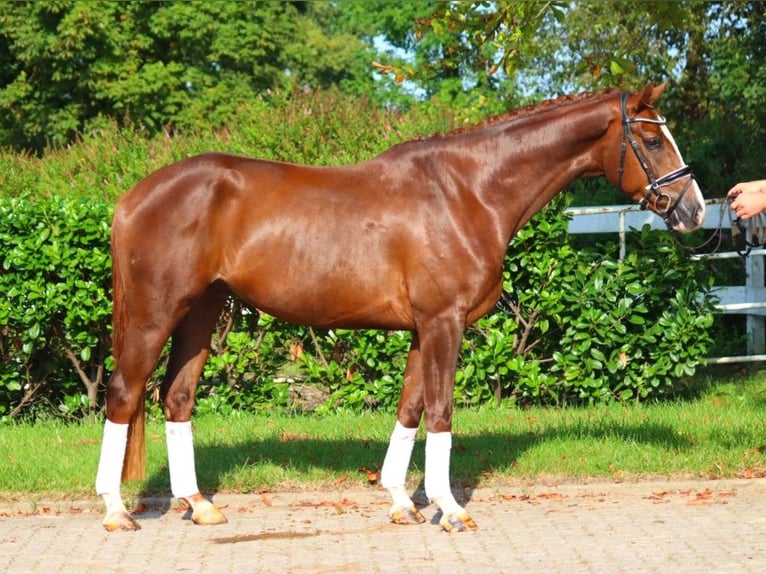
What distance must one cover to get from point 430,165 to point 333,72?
38273 mm

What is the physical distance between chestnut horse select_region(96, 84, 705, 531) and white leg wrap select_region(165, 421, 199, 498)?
1cm

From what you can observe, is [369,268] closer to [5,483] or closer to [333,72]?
[5,483]

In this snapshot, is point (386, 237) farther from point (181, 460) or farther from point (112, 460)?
point (112, 460)

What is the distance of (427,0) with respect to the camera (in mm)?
35656

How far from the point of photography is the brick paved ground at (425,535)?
549 centimetres

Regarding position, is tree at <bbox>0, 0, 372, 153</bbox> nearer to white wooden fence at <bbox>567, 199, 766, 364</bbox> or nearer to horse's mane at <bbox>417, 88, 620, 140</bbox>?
white wooden fence at <bbox>567, 199, 766, 364</bbox>

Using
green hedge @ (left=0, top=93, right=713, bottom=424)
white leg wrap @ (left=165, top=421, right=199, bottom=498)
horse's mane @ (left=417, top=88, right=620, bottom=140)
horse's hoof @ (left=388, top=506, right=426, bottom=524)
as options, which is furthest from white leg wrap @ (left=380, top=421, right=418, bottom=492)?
green hedge @ (left=0, top=93, right=713, bottom=424)

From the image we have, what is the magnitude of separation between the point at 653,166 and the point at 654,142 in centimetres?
14

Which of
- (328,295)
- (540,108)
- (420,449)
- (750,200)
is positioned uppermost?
(540,108)

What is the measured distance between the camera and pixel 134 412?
21.4 feet

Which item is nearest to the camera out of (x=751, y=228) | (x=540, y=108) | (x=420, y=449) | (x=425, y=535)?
(x=425, y=535)

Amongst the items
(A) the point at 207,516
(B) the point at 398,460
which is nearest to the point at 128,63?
(A) the point at 207,516

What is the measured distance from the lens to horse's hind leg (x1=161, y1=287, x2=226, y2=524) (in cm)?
654

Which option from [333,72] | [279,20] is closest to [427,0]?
[279,20]
